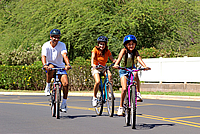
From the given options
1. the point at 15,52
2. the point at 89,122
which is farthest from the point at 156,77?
A: the point at 89,122

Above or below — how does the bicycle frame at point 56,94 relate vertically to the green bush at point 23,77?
below

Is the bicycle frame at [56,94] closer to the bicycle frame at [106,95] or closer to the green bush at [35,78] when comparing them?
the bicycle frame at [106,95]

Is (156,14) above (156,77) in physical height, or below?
above

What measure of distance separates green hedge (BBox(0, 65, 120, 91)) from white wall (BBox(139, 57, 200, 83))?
2320 mm

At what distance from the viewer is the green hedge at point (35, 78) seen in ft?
83.1

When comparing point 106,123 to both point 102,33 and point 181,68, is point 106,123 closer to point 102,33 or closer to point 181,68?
point 181,68

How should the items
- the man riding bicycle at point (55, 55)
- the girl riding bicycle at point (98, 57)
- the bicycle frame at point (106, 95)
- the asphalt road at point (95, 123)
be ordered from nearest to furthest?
the asphalt road at point (95, 123)
the man riding bicycle at point (55, 55)
the bicycle frame at point (106, 95)
the girl riding bicycle at point (98, 57)

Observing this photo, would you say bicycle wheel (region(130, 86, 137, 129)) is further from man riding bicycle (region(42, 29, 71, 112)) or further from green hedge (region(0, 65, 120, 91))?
green hedge (region(0, 65, 120, 91))

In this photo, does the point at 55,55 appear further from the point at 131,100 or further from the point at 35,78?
the point at 35,78

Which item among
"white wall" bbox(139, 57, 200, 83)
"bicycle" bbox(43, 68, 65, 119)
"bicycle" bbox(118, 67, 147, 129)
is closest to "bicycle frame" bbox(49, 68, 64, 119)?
"bicycle" bbox(43, 68, 65, 119)

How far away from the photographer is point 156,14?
1238 inches

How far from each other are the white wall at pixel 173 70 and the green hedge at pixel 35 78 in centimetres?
232

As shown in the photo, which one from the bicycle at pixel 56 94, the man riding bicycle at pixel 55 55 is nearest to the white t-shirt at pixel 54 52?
the man riding bicycle at pixel 55 55

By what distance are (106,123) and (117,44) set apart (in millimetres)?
21436
